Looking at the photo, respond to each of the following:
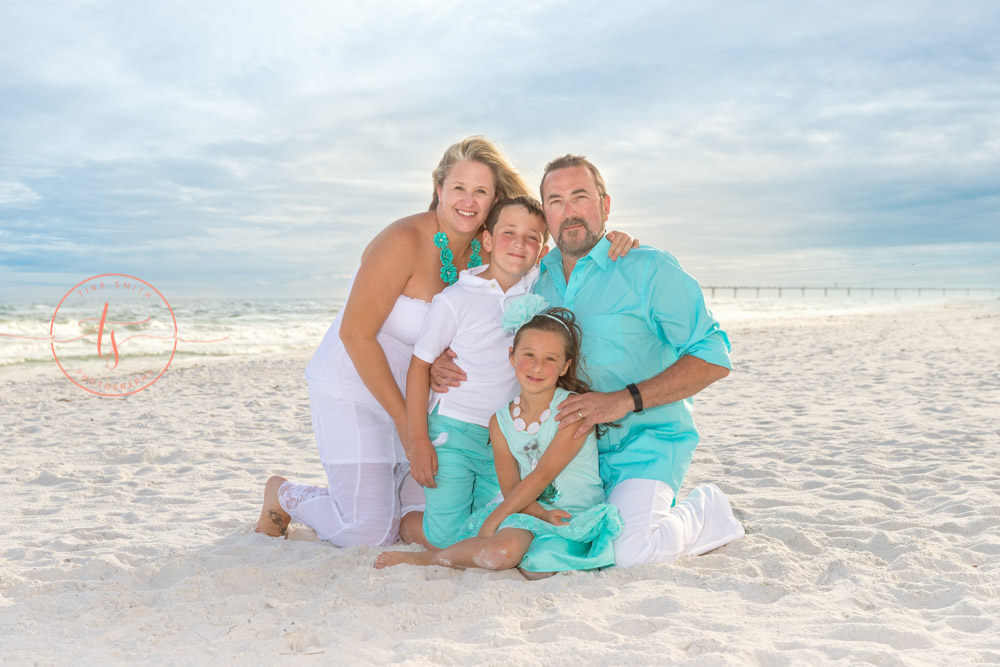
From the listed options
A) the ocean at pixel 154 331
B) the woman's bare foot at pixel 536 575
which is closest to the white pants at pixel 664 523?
the woman's bare foot at pixel 536 575

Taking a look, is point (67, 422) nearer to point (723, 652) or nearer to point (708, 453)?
point (708, 453)

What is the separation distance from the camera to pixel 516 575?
312 cm

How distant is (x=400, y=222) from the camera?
12.2ft

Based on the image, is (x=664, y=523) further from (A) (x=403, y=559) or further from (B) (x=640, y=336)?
(A) (x=403, y=559)

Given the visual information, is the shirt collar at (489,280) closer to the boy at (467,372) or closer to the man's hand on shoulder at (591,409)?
the boy at (467,372)

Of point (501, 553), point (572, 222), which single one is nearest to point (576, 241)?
point (572, 222)

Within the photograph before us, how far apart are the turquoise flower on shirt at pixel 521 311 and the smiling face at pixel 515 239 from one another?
0.29 m

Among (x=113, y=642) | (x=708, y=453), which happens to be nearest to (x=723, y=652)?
(x=113, y=642)

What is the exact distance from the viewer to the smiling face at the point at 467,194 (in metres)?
3.60

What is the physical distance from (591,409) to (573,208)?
3.26 feet

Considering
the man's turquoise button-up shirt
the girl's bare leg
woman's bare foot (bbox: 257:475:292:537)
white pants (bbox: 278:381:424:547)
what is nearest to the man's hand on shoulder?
the man's turquoise button-up shirt

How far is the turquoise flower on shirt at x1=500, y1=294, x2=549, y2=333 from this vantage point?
3201mm

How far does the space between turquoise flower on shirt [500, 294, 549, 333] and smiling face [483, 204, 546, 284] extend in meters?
0.29

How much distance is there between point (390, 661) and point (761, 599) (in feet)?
4.72
